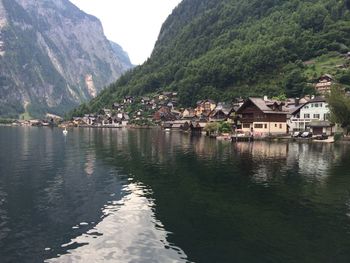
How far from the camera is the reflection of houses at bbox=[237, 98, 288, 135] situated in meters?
124

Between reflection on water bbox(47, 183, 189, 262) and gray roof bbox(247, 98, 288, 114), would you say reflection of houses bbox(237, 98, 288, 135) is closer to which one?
gray roof bbox(247, 98, 288, 114)

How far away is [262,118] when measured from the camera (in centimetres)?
12481

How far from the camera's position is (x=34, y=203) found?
37.1 metres

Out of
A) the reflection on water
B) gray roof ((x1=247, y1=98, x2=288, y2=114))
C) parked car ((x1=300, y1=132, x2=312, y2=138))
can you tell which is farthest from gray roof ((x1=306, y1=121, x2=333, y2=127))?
the reflection on water

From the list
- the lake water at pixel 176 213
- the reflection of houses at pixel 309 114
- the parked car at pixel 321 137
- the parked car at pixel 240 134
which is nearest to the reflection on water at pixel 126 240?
the lake water at pixel 176 213

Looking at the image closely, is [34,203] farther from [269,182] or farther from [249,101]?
[249,101]

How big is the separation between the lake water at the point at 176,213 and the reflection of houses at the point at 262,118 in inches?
2577

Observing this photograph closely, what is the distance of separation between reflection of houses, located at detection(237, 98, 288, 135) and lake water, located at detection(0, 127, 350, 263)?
65.4 metres

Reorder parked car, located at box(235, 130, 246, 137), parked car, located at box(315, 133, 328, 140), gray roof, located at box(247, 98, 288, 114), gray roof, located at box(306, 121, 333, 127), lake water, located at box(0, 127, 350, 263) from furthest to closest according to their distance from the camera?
gray roof, located at box(247, 98, 288, 114) → parked car, located at box(235, 130, 246, 137) → gray roof, located at box(306, 121, 333, 127) → parked car, located at box(315, 133, 328, 140) → lake water, located at box(0, 127, 350, 263)

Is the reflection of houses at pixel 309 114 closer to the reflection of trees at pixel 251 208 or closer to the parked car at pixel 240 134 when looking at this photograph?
the parked car at pixel 240 134

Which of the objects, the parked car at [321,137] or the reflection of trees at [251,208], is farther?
the parked car at [321,137]

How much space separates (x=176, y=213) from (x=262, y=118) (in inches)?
3788

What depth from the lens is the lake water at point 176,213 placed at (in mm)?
24969

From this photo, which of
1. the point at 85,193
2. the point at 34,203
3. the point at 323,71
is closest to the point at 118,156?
the point at 85,193
